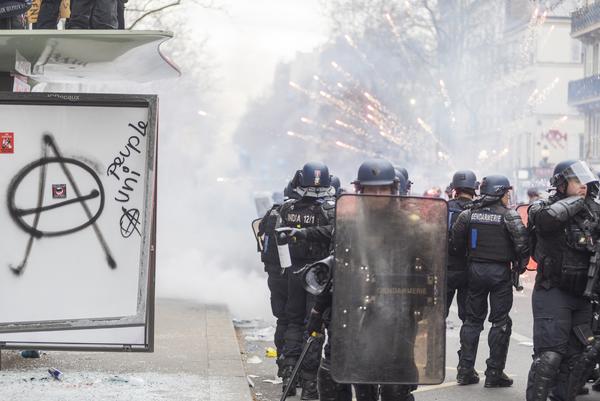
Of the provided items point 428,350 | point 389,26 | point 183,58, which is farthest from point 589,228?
point 389,26

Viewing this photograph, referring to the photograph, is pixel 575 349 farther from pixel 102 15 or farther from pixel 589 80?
pixel 589 80

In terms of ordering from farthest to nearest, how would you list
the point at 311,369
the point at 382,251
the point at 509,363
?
the point at 509,363
the point at 311,369
the point at 382,251

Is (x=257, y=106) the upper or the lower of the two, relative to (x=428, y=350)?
upper

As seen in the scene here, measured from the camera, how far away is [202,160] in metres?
61.5

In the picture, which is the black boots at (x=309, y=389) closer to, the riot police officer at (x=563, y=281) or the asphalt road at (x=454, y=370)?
the asphalt road at (x=454, y=370)

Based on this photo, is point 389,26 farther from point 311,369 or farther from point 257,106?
point 257,106

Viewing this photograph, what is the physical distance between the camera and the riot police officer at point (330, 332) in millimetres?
5812

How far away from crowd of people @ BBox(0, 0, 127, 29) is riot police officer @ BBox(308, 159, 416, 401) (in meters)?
2.72

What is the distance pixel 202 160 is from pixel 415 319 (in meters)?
56.3

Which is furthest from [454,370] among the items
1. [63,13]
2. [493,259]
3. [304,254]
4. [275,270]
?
[63,13]

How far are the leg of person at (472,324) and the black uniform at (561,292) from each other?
184 cm

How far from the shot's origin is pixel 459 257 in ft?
31.1

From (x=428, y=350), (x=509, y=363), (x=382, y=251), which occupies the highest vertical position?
(x=382, y=251)

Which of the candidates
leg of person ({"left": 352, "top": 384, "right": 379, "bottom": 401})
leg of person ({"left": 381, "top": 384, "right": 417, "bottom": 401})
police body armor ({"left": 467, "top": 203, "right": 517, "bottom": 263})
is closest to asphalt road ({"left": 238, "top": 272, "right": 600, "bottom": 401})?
police body armor ({"left": 467, "top": 203, "right": 517, "bottom": 263})
